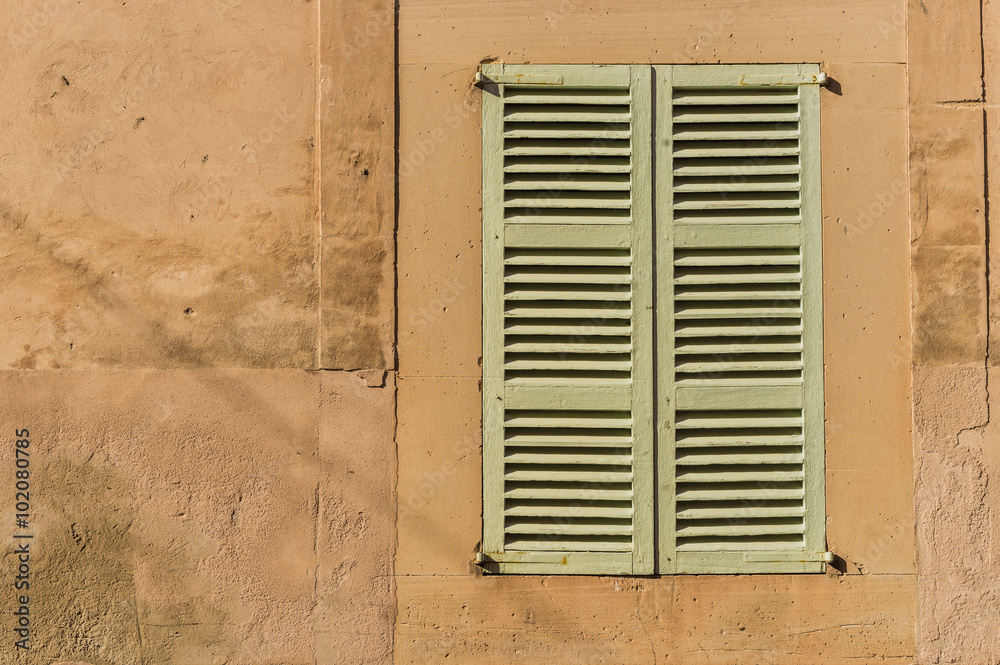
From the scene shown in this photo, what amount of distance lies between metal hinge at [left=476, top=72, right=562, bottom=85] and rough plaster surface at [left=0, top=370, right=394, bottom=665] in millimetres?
1866

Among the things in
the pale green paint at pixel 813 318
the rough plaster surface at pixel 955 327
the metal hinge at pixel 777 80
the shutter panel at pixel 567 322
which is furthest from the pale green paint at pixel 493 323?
the rough plaster surface at pixel 955 327

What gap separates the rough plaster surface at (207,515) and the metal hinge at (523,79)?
1.87 metres

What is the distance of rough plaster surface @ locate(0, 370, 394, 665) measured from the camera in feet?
13.6

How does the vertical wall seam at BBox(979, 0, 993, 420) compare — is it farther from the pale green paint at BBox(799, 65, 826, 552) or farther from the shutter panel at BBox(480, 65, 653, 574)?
the shutter panel at BBox(480, 65, 653, 574)

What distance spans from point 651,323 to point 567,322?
49cm

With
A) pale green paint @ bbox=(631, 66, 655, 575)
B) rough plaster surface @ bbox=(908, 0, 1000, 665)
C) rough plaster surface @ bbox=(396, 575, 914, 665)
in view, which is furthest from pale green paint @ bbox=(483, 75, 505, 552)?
rough plaster surface @ bbox=(908, 0, 1000, 665)

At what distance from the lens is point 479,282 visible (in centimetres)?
Answer: 423

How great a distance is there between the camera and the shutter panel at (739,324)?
13.7ft

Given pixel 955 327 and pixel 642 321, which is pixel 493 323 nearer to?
pixel 642 321

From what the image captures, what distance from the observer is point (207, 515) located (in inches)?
164

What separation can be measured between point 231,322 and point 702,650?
11.0ft

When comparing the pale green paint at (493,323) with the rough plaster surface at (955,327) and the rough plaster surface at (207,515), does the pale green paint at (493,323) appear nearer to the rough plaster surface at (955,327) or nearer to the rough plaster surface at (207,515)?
the rough plaster surface at (207,515)

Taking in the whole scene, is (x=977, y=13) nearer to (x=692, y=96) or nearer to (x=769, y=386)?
(x=692, y=96)

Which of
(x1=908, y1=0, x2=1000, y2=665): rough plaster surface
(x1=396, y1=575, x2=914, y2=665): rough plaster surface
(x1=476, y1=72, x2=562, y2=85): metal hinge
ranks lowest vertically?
(x1=396, y1=575, x2=914, y2=665): rough plaster surface
